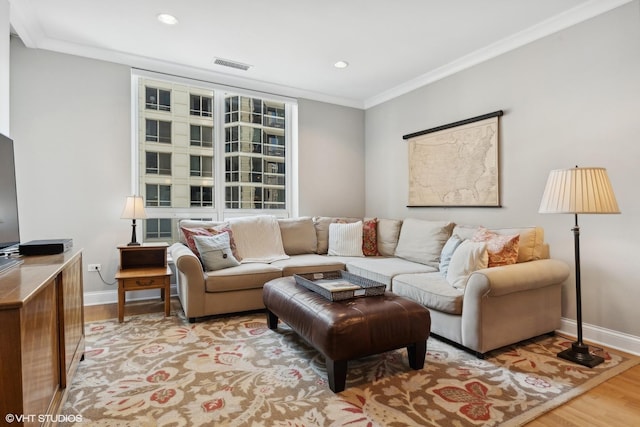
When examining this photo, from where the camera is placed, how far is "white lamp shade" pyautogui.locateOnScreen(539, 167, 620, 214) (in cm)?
219

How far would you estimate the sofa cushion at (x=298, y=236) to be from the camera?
4.21 meters

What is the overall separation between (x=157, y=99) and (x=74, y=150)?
3.50ft

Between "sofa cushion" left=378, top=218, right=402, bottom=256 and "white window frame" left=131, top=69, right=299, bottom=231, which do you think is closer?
"white window frame" left=131, top=69, right=299, bottom=231

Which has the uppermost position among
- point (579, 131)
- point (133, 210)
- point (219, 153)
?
point (219, 153)

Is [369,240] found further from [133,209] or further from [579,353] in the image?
[133,209]

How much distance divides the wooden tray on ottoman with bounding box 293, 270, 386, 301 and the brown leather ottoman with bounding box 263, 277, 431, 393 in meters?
0.04

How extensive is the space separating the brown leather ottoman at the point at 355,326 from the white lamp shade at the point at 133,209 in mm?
1968

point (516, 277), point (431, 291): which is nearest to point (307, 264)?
point (431, 291)

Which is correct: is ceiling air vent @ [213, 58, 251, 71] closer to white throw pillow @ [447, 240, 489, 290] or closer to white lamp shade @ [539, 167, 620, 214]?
white throw pillow @ [447, 240, 489, 290]

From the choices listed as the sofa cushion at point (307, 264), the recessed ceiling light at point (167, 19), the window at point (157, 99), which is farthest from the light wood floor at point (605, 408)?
the window at point (157, 99)

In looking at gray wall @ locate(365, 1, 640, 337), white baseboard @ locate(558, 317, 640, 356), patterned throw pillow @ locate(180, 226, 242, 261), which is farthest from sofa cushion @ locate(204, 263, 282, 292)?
white baseboard @ locate(558, 317, 640, 356)

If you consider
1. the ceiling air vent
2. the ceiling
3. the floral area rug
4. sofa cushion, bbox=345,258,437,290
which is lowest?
the floral area rug

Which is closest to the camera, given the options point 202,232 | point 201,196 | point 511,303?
point 511,303

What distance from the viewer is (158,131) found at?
4.06 metres
